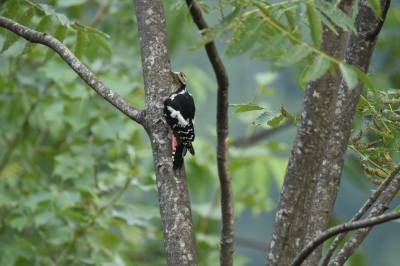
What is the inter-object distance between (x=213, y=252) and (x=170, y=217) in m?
3.26

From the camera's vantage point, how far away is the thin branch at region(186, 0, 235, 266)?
256cm

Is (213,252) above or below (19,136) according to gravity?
below

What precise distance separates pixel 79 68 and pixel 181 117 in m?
0.78

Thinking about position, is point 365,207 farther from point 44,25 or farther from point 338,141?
point 44,25

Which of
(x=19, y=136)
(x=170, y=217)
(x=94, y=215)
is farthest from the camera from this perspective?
(x=19, y=136)

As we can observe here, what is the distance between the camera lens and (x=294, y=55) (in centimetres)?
239

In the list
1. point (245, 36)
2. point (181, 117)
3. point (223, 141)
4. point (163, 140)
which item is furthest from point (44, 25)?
point (245, 36)

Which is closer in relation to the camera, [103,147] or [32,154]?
[103,147]

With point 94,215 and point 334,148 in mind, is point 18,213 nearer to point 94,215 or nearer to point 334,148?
point 94,215

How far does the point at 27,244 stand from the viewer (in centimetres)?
488

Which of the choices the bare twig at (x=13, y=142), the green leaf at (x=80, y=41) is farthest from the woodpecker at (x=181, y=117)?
the bare twig at (x=13, y=142)

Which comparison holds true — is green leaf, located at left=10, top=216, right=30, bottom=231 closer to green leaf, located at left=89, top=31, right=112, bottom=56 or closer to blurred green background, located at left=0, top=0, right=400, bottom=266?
blurred green background, located at left=0, top=0, right=400, bottom=266

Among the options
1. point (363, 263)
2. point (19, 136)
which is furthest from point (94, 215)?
point (363, 263)

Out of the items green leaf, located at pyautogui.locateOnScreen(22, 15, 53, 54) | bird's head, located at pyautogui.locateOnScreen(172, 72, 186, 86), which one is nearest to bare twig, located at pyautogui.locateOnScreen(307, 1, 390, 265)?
green leaf, located at pyautogui.locateOnScreen(22, 15, 53, 54)
